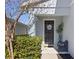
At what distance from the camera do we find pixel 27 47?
14.6 meters

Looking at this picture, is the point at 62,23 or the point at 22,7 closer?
the point at 22,7

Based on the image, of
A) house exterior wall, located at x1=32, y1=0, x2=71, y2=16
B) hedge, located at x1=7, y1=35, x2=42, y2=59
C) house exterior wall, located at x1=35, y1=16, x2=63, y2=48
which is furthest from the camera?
house exterior wall, located at x1=35, y1=16, x2=63, y2=48

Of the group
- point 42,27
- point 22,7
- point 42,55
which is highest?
point 22,7

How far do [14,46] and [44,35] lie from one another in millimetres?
6285

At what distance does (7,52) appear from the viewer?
1399cm

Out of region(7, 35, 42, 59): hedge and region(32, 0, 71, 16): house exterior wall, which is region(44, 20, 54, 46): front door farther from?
region(7, 35, 42, 59): hedge

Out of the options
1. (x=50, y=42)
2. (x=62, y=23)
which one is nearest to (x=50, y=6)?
(x=62, y=23)

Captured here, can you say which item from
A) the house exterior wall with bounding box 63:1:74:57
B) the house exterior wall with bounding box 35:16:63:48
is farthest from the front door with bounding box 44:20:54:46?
the house exterior wall with bounding box 63:1:74:57

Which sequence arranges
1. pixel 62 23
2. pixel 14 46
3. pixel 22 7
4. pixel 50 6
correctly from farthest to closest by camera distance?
1. pixel 62 23
2. pixel 50 6
3. pixel 14 46
4. pixel 22 7

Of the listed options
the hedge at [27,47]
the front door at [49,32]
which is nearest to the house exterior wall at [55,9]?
the front door at [49,32]

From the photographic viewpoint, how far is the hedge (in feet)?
47.5

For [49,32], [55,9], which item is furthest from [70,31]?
[49,32]

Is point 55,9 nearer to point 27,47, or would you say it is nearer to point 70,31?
point 70,31

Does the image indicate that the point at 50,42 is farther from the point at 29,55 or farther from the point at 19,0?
the point at 19,0
